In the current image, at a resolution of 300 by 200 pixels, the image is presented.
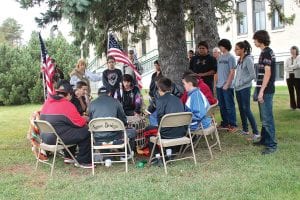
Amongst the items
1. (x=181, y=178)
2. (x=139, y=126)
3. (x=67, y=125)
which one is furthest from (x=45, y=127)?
(x=181, y=178)

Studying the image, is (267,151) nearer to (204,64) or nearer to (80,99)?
(204,64)

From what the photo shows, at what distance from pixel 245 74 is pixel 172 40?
3031 mm

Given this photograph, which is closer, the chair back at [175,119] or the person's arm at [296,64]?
the chair back at [175,119]

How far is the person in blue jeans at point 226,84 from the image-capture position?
9594 millimetres

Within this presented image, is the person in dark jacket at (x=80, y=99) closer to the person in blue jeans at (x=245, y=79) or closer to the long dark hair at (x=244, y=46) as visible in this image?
the person in blue jeans at (x=245, y=79)

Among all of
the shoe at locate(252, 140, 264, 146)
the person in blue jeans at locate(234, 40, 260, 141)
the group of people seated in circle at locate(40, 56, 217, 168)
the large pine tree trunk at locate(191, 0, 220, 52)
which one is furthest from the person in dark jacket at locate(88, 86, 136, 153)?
the large pine tree trunk at locate(191, 0, 220, 52)

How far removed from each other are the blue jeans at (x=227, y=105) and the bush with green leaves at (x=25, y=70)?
13.9 m

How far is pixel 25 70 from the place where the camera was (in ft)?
77.0

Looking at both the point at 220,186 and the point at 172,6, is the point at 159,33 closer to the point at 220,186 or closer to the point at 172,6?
the point at 172,6

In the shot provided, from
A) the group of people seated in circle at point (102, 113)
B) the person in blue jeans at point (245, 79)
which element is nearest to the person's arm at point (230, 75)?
the person in blue jeans at point (245, 79)

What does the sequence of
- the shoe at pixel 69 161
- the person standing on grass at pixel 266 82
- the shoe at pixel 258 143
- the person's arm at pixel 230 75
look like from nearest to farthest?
the person standing on grass at pixel 266 82
the shoe at pixel 69 161
the shoe at pixel 258 143
the person's arm at pixel 230 75

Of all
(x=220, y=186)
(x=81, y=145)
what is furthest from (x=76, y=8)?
(x=220, y=186)

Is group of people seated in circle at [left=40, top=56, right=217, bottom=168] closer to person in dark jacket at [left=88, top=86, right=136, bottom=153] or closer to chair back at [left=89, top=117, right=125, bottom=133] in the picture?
person in dark jacket at [left=88, top=86, right=136, bottom=153]

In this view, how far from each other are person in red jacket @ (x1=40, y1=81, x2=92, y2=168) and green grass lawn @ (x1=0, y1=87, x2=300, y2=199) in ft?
1.02
